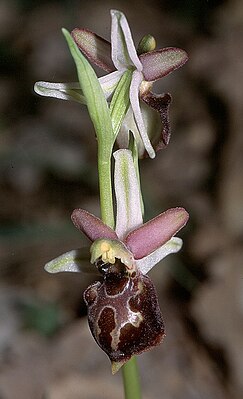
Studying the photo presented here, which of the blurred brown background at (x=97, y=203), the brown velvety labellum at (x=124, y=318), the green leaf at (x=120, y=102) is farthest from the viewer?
the blurred brown background at (x=97, y=203)

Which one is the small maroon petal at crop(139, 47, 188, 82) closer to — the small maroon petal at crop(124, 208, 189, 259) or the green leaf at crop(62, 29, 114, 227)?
the green leaf at crop(62, 29, 114, 227)

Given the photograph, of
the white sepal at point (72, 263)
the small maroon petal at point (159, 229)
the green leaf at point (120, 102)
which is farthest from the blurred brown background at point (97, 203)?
the green leaf at point (120, 102)

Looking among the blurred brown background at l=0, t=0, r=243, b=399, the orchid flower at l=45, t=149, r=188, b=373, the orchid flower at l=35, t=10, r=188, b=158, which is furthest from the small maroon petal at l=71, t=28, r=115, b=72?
the blurred brown background at l=0, t=0, r=243, b=399

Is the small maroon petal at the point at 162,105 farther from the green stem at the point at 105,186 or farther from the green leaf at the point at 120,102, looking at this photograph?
the green stem at the point at 105,186

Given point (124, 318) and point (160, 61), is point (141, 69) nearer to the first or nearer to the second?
point (160, 61)

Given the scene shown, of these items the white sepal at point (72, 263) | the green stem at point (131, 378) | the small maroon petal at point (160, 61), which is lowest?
the green stem at point (131, 378)

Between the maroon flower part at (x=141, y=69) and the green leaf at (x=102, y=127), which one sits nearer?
the green leaf at (x=102, y=127)

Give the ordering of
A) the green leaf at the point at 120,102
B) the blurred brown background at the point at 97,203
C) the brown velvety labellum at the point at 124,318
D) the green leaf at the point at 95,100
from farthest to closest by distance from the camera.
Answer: the blurred brown background at the point at 97,203
the green leaf at the point at 120,102
the brown velvety labellum at the point at 124,318
the green leaf at the point at 95,100

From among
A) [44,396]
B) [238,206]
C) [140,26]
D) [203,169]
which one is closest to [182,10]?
[140,26]
